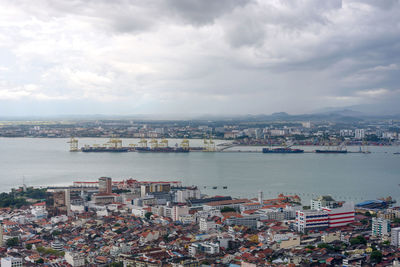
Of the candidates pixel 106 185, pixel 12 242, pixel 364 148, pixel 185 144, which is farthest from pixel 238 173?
pixel 364 148

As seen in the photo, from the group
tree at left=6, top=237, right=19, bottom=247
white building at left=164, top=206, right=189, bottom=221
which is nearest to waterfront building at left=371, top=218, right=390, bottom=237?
white building at left=164, top=206, right=189, bottom=221

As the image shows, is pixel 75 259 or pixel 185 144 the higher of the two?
pixel 185 144

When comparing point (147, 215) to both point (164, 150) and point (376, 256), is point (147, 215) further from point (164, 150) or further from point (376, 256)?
point (164, 150)

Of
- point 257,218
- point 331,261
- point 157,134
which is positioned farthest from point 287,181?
point 157,134

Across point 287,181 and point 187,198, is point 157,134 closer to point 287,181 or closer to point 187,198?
point 287,181

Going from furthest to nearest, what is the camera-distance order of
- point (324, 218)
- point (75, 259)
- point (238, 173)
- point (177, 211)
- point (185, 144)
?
point (185, 144)
point (238, 173)
point (177, 211)
point (324, 218)
point (75, 259)

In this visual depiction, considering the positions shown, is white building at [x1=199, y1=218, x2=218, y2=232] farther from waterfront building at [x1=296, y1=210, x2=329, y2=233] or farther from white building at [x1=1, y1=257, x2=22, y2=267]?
white building at [x1=1, y1=257, x2=22, y2=267]
